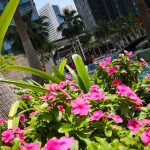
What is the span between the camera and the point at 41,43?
132 feet

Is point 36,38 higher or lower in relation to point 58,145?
lower

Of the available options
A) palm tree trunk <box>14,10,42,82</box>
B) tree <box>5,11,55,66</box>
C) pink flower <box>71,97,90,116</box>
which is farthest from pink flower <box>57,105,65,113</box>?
tree <box>5,11,55,66</box>

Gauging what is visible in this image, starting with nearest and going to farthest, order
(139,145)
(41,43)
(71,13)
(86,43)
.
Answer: (139,145)
(41,43)
(71,13)
(86,43)

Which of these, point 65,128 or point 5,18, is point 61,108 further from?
point 5,18

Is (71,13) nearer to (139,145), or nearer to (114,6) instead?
(139,145)

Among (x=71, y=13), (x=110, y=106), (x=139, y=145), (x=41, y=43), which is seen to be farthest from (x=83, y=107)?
(x=71, y=13)

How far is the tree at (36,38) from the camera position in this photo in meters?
39.1

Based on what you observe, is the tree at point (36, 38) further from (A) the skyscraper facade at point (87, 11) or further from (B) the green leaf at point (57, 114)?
(A) the skyscraper facade at point (87, 11)

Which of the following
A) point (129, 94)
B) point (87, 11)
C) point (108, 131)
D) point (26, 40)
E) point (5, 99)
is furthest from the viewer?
point (87, 11)

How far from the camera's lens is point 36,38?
39.8 m

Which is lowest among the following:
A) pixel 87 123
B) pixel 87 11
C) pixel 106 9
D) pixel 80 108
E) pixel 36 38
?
pixel 106 9

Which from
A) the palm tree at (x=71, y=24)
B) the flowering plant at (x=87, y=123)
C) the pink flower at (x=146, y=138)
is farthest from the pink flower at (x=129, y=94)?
the palm tree at (x=71, y=24)

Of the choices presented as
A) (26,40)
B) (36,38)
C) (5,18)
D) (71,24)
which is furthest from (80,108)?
(71,24)

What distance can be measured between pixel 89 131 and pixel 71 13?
188ft
